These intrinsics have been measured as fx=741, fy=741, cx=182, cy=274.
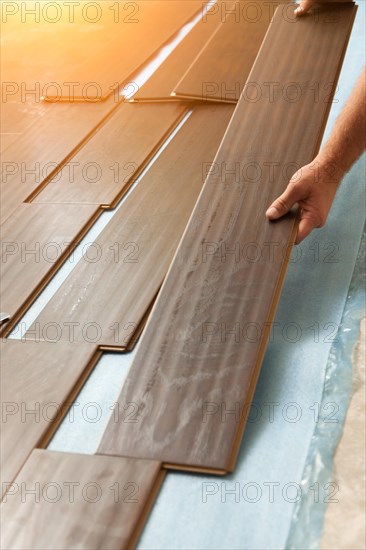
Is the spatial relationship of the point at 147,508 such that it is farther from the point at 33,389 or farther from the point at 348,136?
the point at 348,136

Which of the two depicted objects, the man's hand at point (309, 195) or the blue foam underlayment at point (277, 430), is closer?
the blue foam underlayment at point (277, 430)

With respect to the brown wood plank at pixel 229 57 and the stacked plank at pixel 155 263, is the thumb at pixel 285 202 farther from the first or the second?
the brown wood plank at pixel 229 57

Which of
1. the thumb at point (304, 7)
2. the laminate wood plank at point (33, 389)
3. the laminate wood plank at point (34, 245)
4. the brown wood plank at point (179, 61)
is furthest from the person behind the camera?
the brown wood plank at point (179, 61)

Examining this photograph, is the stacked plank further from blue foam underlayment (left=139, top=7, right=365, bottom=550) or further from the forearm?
the forearm

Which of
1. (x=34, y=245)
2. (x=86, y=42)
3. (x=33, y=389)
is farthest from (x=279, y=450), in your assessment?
(x=86, y=42)

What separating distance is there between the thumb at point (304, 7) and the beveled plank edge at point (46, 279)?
130cm

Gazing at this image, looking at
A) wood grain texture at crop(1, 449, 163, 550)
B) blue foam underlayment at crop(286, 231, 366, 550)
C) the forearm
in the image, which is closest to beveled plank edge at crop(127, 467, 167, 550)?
wood grain texture at crop(1, 449, 163, 550)

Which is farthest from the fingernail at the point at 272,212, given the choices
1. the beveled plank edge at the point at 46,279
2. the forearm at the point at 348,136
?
the beveled plank edge at the point at 46,279

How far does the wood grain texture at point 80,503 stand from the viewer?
182 cm

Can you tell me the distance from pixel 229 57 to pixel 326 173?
5.94 ft

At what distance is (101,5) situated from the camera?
5.60 m

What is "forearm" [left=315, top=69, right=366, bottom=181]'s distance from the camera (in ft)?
8.38

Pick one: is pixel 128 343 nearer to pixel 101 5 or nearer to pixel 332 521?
pixel 332 521

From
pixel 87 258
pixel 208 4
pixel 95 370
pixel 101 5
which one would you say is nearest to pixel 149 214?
pixel 87 258
